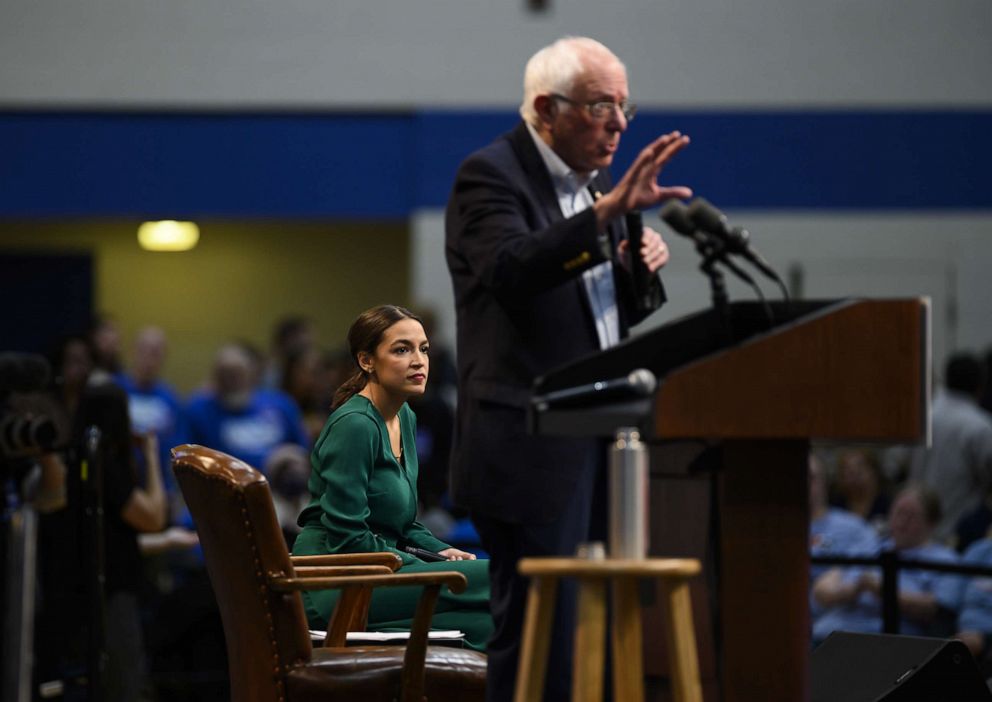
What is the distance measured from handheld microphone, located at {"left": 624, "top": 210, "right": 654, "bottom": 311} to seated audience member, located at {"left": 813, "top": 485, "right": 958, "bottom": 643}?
3.16 metres

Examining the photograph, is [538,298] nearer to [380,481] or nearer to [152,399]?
[380,481]

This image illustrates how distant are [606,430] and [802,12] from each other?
8.19 m

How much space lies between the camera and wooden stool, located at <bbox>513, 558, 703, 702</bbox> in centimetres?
264

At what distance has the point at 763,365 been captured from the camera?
9.34 ft

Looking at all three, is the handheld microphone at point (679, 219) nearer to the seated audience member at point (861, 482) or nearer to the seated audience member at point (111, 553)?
the seated audience member at point (111, 553)

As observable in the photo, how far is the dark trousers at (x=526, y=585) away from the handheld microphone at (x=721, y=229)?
22.0 inches

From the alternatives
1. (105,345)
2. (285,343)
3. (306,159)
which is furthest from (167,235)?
(105,345)

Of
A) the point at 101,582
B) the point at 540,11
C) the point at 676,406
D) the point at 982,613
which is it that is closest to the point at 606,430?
the point at 676,406

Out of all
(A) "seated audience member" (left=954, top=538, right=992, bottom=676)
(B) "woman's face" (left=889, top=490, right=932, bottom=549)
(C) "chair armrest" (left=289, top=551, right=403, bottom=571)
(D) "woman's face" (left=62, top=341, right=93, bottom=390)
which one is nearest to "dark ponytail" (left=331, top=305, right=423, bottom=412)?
(C) "chair armrest" (left=289, top=551, right=403, bottom=571)

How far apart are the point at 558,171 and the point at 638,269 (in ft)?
0.86

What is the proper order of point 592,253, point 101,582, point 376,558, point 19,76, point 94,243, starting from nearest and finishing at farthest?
point 592,253
point 376,558
point 101,582
point 19,76
point 94,243

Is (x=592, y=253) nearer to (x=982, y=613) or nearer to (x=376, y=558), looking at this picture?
(x=376, y=558)

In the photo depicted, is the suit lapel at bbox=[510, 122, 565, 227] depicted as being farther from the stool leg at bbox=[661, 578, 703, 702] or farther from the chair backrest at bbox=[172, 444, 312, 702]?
the stool leg at bbox=[661, 578, 703, 702]

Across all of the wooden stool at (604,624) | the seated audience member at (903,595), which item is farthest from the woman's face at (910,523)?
the wooden stool at (604,624)
